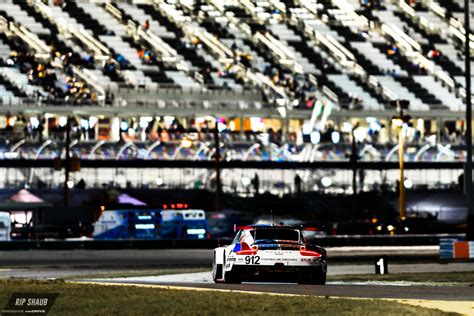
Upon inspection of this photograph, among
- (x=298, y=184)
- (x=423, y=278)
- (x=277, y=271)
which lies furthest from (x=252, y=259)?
(x=298, y=184)

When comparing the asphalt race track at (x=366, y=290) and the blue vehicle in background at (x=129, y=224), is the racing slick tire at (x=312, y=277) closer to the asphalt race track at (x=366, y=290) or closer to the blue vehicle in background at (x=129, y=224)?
the asphalt race track at (x=366, y=290)

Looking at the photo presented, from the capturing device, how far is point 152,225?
75688mm

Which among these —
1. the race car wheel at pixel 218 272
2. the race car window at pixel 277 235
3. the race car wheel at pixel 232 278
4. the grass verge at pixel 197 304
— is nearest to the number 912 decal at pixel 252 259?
the race car window at pixel 277 235

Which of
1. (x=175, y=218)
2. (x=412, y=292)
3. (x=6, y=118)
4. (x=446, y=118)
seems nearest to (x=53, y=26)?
(x=6, y=118)

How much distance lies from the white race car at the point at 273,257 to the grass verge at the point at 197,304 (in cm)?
259

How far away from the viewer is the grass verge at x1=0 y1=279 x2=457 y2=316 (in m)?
24.0

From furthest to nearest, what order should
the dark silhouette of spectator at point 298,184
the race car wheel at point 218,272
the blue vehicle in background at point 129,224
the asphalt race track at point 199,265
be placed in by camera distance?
1. the dark silhouette of spectator at point 298,184
2. the blue vehicle in background at point 129,224
3. the race car wheel at point 218,272
4. the asphalt race track at point 199,265

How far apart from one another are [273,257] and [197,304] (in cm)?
624

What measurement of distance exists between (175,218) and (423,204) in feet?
101

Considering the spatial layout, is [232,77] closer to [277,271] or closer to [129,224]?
[129,224]

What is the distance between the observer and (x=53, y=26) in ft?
497

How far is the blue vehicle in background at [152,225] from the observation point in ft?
248

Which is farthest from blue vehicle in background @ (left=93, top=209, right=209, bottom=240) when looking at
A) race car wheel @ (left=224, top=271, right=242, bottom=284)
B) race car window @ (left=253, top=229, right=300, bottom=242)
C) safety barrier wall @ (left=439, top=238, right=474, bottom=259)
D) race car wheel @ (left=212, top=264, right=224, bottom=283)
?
race car window @ (left=253, top=229, right=300, bottom=242)

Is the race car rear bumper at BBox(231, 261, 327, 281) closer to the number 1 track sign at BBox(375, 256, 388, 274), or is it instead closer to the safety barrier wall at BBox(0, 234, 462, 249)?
the number 1 track sign at BBox(375, 256, 388, 274)
